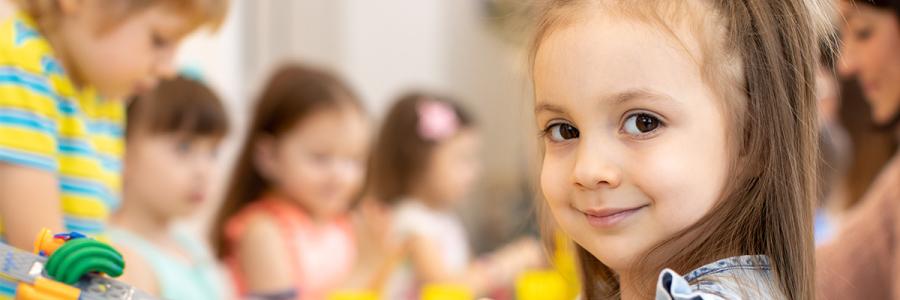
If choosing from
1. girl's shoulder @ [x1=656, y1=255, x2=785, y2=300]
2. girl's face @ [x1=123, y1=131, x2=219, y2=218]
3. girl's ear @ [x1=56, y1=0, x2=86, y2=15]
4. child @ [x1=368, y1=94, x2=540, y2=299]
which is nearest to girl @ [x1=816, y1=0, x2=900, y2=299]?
girl's shoulder @ [x1=656, y1=255, x2=785, y2=300]

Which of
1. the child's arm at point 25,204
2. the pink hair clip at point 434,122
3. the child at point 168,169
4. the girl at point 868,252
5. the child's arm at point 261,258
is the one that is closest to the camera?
the child's arm at point 25,204

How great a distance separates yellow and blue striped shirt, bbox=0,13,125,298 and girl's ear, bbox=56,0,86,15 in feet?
0.10

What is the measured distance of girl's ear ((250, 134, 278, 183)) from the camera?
1760 mm

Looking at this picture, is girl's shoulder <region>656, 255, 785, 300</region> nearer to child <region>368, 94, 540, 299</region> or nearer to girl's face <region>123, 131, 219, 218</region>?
girl's face <region>123, 131, 219, 218</region>

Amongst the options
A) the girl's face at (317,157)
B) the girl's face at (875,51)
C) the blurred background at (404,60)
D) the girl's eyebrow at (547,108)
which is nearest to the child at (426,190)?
the blurred background at (404,60)

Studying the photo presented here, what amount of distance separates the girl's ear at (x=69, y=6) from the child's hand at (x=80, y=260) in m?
0.40

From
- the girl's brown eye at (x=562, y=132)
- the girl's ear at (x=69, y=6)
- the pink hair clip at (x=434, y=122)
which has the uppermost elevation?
the pink hair clip at (x=434, y=122)

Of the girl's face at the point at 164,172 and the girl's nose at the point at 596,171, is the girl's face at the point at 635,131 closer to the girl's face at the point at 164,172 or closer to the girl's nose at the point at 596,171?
the girl's nose at the point at 596,171

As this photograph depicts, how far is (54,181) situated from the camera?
0.88m

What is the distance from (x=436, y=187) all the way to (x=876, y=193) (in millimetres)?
1210

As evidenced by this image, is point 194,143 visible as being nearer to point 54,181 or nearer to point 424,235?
point 54,181

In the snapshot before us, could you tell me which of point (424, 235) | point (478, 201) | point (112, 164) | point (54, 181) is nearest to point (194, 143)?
point (112, 164)

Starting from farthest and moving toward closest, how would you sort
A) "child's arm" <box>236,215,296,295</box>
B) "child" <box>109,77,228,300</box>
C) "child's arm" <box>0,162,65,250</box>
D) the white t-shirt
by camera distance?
1. the white t-shirt
2. "child's arm" <box>236,215,296,295</box>
3. "child" <box>109,77,228,300</box>
4. "child's arm" <box>0,162,65,250</box>

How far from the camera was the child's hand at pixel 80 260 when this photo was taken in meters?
0.58
